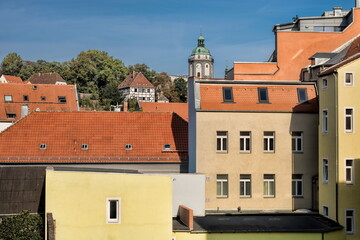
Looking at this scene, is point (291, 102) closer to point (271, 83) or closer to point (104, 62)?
point (271, 83)

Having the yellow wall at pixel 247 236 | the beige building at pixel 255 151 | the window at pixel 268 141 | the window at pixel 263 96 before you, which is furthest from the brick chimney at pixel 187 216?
the window at pixel 263 96

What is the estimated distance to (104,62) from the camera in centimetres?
13725

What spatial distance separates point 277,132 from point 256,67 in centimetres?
1020

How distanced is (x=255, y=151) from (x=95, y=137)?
12.2 metres

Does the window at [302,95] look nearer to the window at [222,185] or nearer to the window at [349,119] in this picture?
the window at [349,119]

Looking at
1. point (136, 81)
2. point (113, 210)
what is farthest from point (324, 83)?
point (136, 81)

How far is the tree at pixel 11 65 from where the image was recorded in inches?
5330

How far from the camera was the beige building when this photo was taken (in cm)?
3020

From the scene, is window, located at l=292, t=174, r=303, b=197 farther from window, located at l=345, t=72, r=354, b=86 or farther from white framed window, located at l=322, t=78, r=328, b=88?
window, located at l=345, t=72, r=354, b=86

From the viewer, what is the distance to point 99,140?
36531 mm

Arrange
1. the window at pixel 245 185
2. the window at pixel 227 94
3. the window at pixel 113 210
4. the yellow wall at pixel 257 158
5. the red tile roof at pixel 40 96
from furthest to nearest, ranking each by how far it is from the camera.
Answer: the red tile roof at pixel 40 96, the window at pixel 227 94, the window at pixel 245 185, the yellow wall at pixel 257 158, the window at pixel 113 210

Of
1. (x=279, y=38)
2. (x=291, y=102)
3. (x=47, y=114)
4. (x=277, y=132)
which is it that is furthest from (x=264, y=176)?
(x=47, y=114)

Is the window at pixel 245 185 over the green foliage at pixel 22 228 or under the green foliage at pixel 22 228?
over

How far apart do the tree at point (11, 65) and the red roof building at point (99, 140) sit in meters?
104
